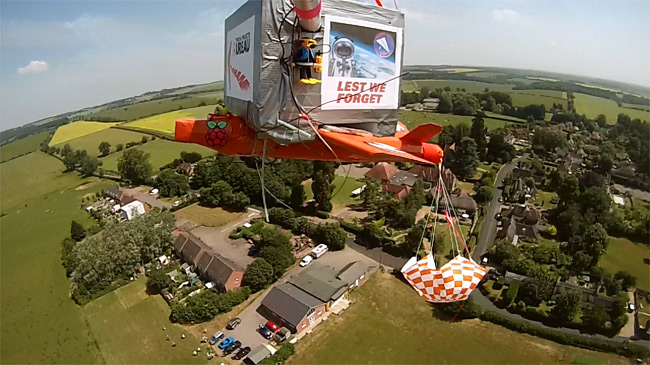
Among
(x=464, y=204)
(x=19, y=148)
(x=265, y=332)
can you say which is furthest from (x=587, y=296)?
(x=19, y=148)

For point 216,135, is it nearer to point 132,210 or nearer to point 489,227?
point 489,227

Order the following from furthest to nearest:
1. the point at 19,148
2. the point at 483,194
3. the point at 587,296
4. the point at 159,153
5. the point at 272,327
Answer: the point at 19,148 → the point at 159,153 → the point at 483,194 → the point at 587,296 → the point at 272,327

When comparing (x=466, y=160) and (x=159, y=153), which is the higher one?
(x=466, y=160)

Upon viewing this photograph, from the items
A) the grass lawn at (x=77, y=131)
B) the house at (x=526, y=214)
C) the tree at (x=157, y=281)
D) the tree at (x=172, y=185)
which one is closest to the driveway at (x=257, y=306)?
the tree at (x=157, y=281)

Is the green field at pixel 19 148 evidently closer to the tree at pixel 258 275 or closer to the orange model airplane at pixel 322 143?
the tree at pixel 258 275

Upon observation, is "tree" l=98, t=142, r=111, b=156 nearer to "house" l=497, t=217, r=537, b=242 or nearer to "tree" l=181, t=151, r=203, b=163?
"tree" l=181, t=151, r=203, b=163

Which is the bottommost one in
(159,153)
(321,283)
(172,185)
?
(321,283)
